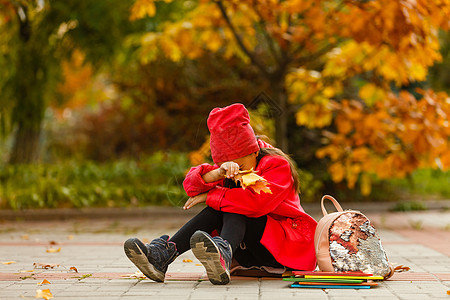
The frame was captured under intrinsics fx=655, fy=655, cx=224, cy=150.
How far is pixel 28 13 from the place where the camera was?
11.5 meters

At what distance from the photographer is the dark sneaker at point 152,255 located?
3875 millimetres

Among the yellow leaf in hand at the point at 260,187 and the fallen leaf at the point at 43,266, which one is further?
the fallen leaf at the point at 43,266

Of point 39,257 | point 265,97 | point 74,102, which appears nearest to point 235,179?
point 39,257

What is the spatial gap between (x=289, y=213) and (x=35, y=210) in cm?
658

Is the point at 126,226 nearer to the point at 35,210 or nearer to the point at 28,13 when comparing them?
the point at 35,210

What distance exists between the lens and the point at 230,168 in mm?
3939

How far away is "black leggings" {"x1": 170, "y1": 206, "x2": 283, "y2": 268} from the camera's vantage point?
13.1ft

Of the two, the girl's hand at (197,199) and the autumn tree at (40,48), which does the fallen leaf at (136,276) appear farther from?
the autumn tree at (40,48)

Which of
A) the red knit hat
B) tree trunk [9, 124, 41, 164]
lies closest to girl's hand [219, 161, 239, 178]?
the red knit hat

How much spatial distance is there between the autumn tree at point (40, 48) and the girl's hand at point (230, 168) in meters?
7.32

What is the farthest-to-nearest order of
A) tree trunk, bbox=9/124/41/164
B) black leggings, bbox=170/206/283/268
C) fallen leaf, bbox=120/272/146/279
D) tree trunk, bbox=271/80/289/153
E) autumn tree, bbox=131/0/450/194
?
tree trunk, bbox=9/124/41/164, tree trunk, bbox=271/80/289/153, autumn tree, bbox=131/0/450/194, fallen leaf, bbox=120/272/146/279, black leggings, bbox=170/206/283/268

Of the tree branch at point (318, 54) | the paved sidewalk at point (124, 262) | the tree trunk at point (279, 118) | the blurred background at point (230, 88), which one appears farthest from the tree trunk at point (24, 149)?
the tree branch at point (318, 54)

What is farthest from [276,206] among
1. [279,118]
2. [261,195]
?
[279,118]

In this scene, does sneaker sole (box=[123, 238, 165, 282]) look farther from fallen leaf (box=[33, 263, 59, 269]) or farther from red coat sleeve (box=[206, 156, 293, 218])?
fallen leaf (box=[33, 263, 59, 269])
